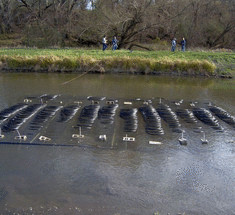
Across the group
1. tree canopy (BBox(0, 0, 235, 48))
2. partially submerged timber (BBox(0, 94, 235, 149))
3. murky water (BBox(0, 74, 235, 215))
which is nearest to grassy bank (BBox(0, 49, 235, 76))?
partially submerged timber (BBox(0, 94, 235, 149))

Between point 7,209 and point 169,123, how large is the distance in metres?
8.36

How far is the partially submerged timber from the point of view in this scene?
11.5 m

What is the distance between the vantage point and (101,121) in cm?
1355

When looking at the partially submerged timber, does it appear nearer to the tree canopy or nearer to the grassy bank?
the grassy bank

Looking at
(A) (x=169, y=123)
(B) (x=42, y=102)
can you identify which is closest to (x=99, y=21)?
(B) (x=42, y=102)

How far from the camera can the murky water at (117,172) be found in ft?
24.4

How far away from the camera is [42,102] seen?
1658cm

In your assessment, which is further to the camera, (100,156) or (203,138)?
(203,138)

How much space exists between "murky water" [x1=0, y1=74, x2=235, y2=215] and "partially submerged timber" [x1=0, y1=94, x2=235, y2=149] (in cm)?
8

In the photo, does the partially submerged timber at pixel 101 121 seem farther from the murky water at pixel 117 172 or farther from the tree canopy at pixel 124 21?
the tree canopy at pixel 124 21

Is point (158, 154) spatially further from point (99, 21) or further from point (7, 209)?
point (99, 21)

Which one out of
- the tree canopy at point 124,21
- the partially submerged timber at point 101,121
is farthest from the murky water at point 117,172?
the tree canopy at point 124,21

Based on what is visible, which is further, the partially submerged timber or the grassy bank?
the grassy bank

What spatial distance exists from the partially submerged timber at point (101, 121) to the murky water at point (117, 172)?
0.27 ft
